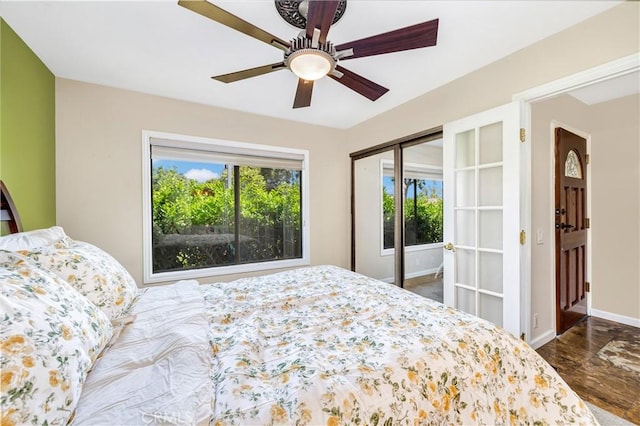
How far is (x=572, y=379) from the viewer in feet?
6.61

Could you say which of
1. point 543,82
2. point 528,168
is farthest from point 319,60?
point 528,168

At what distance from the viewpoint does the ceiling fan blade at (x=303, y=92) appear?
1833mm

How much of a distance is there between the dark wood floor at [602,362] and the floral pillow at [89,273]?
2.99 m

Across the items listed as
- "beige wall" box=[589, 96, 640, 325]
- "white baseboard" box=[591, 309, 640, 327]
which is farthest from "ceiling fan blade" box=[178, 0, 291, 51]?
"white baseboard" box=[591, 309, 640, 327]

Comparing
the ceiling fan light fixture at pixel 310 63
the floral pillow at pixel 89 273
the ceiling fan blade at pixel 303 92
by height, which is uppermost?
the ceiling fan blade at pixel 303 92

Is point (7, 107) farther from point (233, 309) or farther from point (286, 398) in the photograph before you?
point (286, 398)

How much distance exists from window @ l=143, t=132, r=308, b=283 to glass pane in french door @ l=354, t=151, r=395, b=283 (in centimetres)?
84

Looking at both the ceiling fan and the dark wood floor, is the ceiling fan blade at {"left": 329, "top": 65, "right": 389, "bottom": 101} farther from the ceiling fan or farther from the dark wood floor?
the dark wood floor

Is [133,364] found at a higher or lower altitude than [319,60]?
lower

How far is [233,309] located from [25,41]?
7.75 ft

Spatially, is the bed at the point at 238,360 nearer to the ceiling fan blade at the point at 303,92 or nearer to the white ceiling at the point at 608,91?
the ceiling fan blade at the point at 303,92

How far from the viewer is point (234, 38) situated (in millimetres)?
1835

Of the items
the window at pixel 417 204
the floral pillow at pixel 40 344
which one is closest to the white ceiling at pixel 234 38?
the window at pixel 417 204

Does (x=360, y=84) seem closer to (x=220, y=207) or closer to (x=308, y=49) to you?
(x=308, y=49)
